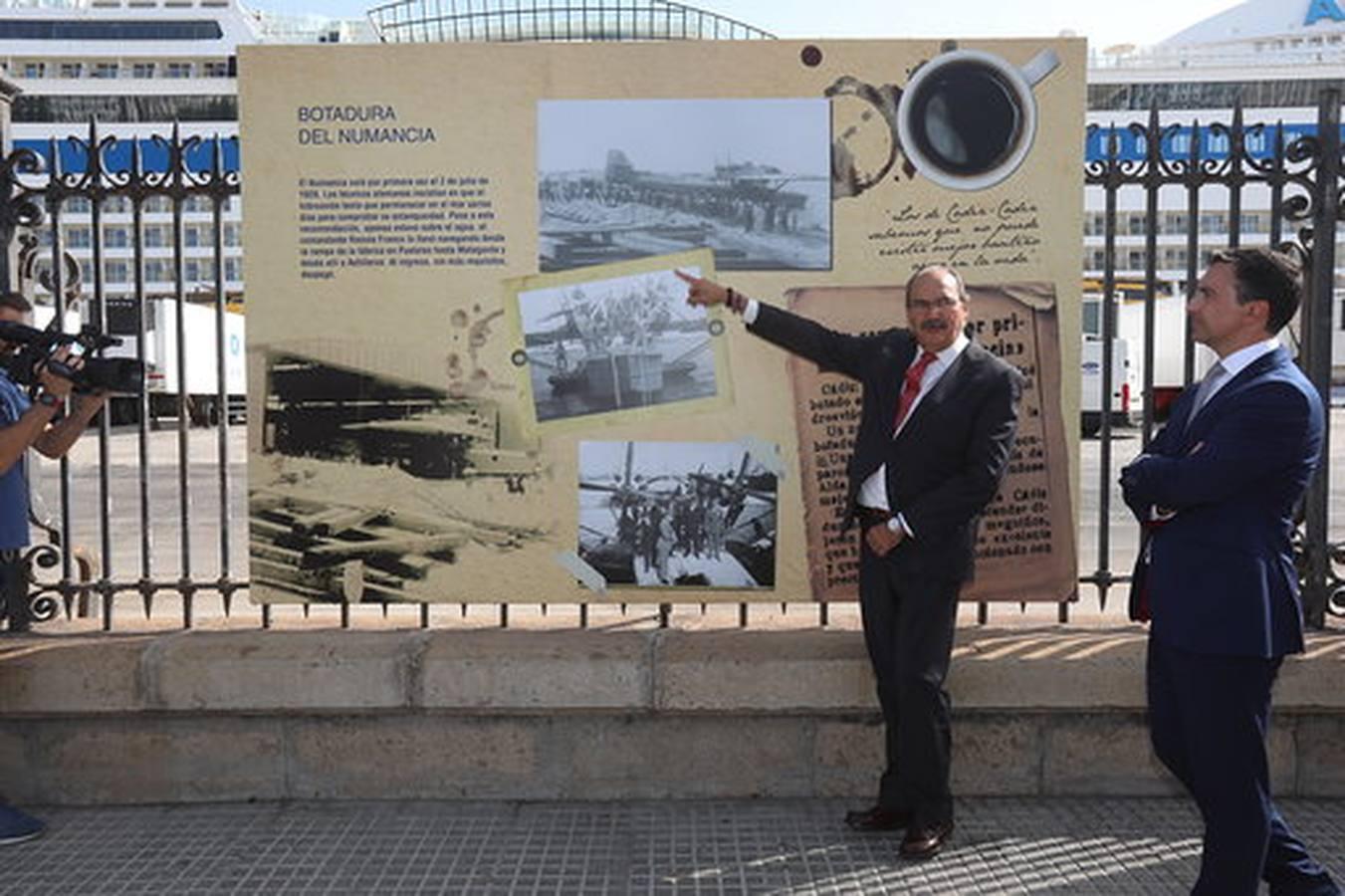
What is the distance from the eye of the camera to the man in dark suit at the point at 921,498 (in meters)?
3.69

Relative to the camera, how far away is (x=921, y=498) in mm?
3703

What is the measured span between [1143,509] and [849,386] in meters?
1.40

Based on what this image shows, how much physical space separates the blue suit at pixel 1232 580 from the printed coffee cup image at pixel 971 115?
1470mm

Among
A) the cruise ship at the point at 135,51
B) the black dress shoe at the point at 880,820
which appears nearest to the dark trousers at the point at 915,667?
the black dress shoe at the point at 880,820

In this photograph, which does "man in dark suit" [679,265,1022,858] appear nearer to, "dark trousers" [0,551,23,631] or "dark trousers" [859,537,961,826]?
"dark trousers" [859,537,961,826]

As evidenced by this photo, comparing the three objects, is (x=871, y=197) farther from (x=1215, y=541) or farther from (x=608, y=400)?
(x=1215, y=541)

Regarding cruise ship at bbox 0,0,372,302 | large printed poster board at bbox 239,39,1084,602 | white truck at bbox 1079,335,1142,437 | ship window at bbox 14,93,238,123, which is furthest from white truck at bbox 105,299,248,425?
cruise ship at bbox 0,0,372,302

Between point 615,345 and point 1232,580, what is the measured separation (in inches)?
86.7

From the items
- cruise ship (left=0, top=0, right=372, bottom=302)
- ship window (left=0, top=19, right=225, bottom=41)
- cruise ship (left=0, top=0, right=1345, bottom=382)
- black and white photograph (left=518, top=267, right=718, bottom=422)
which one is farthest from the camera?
ship window (left=0, top=19, right=225, bottom=41)

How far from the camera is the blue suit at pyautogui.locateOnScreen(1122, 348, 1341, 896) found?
301 centimetres

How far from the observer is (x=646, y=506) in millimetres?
4441

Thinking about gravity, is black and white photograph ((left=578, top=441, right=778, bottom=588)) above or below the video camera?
below

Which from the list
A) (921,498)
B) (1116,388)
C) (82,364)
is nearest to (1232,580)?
(921,498)

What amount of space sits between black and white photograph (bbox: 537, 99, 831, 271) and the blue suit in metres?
1.64
